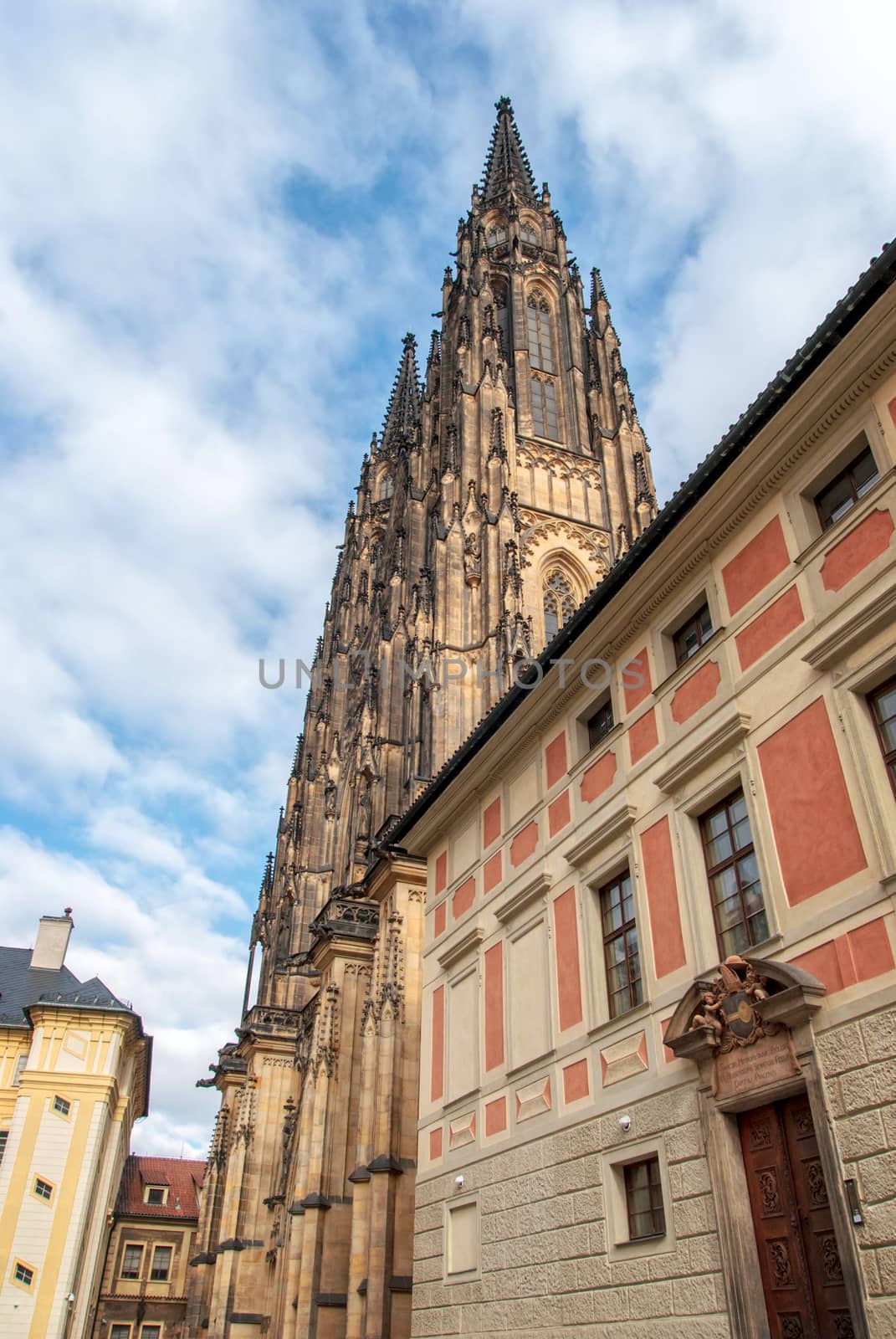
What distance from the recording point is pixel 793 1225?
851cm

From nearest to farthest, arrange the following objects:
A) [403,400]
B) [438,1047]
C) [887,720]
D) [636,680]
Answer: [887,720]
[636,680]
[438,1047]
[403,400]

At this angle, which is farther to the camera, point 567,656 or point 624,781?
point 567,656

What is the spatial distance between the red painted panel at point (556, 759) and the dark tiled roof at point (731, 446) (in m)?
0.81

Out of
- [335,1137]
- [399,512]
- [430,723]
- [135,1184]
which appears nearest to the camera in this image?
[335,1137]

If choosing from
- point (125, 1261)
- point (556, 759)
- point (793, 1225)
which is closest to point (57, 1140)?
point (125, 1261)

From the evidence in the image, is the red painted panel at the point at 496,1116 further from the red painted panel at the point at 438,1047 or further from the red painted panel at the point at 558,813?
the red painted panel at the point at 558,813

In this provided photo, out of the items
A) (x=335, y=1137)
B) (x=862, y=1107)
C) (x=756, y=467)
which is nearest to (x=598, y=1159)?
(x=862, y=1107)

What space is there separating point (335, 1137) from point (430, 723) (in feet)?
36.8

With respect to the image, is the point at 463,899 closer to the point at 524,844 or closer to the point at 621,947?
the point at 524,844

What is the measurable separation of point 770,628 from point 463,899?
7250 millimetres

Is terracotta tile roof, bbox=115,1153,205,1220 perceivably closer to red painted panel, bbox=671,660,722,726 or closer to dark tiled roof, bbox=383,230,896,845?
dark tiled roof, bbox=383,230,896,845

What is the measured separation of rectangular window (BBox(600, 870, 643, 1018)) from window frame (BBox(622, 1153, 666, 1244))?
1.44m

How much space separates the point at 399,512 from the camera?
4872 cm

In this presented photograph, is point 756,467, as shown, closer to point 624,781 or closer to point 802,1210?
point 624,781
